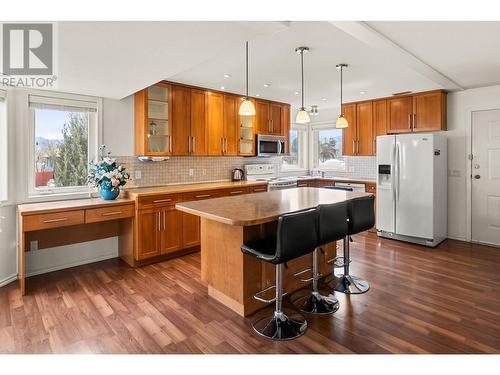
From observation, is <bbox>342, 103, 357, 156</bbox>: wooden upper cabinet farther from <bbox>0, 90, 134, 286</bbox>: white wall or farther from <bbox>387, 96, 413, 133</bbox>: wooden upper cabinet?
<bbox>0, 90, 134, 286</bbox>: white wall

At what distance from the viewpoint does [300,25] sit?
2.53m

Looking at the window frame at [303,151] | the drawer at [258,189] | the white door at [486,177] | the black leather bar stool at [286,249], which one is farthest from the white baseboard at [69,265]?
the white door at [486,177]

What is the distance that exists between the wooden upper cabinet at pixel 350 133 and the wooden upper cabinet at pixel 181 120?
3.25 m

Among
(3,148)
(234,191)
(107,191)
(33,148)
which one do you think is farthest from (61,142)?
(234,191)

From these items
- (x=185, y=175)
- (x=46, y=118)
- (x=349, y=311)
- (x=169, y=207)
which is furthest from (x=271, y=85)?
(x=349, y=311)

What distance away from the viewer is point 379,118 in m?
5.63

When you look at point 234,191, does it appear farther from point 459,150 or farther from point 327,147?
point 459,150

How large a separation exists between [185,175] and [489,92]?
4.82 m

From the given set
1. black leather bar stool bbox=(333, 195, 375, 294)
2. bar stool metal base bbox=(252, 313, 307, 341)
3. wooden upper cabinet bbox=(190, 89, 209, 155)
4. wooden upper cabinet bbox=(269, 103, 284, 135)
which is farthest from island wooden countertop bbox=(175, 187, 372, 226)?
wooden upper cabinet bbox=(269, 103, 284, 135)

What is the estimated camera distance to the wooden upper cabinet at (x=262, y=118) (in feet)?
18.4

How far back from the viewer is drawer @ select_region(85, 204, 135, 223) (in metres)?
3.46

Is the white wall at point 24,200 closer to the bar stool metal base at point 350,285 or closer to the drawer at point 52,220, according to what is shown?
the drawer at point 52,220

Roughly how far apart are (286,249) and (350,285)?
1384 mm
